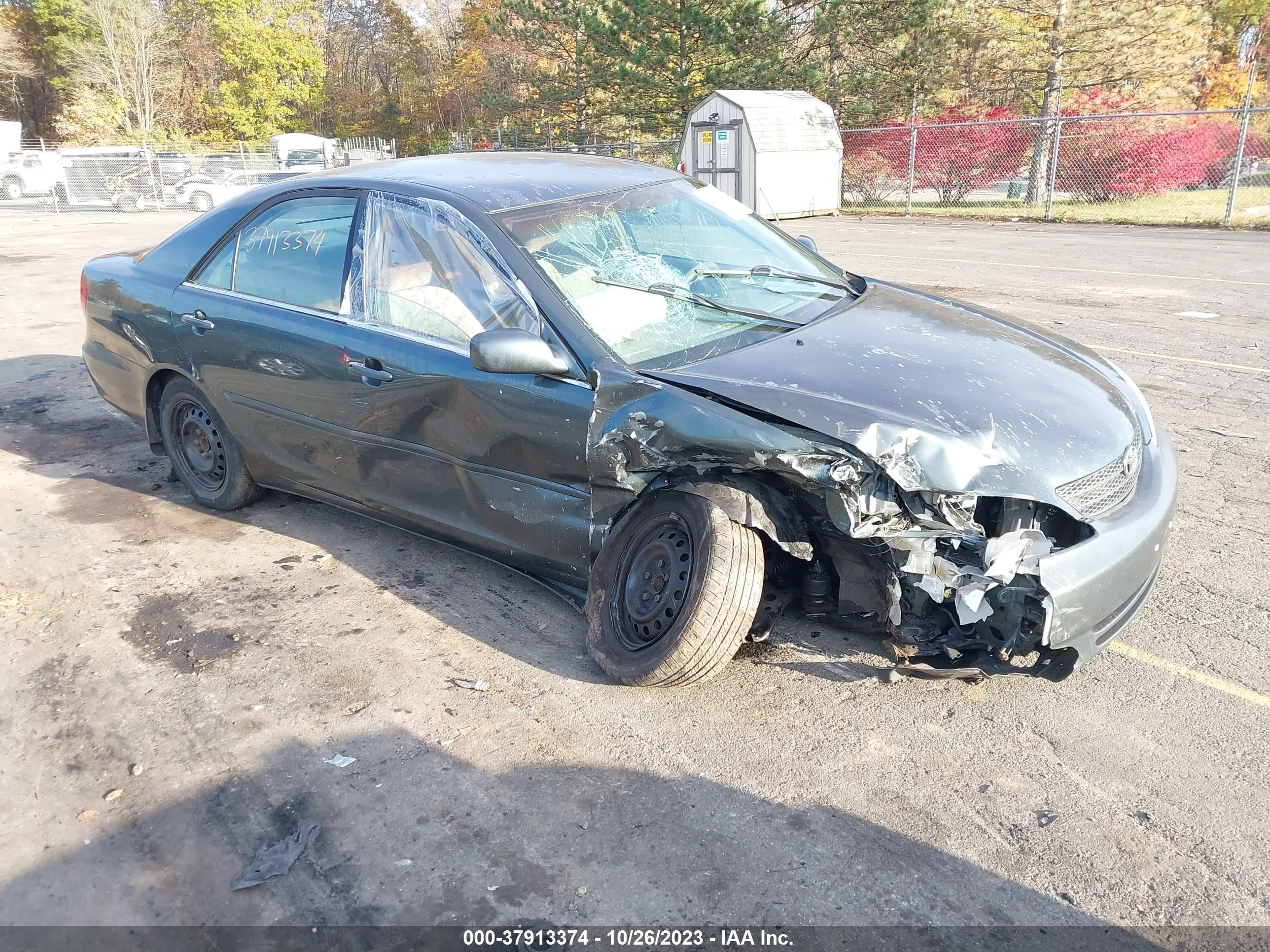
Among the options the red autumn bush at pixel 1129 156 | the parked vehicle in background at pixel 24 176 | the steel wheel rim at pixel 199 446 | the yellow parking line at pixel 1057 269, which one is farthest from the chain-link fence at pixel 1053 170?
the parked vehicle in background at pixel 24 176

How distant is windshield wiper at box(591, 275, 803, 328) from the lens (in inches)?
142

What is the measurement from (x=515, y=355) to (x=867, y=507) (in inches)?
49.8

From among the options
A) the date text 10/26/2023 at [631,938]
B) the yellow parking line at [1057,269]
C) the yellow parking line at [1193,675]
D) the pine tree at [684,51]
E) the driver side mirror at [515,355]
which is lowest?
the date text 10/26/2023 at [631,938]

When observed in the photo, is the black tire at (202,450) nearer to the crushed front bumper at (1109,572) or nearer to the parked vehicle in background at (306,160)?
the crushed front bumper at (1109,572)

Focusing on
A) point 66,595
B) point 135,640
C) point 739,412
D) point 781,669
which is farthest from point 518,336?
point 66,595

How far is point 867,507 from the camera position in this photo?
2814mm

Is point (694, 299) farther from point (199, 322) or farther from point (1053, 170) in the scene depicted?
point (1053, 170)

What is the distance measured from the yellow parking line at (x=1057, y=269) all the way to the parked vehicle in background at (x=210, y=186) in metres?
20.8

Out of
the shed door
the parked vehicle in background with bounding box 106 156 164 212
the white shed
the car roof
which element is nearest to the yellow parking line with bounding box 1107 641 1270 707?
the car roof

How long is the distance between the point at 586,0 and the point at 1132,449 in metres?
29.0

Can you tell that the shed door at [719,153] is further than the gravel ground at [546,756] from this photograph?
Yes

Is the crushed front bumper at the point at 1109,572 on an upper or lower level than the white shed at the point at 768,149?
lower

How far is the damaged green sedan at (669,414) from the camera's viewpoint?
285cm

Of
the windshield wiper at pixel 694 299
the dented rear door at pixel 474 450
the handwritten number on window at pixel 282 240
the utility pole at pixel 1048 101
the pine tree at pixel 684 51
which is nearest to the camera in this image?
the dented rear door at pixel 474 450
